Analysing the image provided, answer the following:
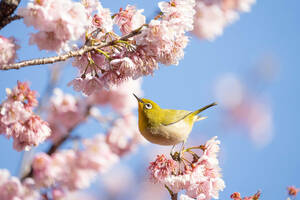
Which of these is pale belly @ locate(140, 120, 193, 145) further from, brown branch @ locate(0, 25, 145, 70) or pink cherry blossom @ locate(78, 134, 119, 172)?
pink cherry blossom @ locate(78, 134, 119, 172)

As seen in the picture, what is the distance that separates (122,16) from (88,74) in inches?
18.3

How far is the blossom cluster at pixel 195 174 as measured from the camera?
2248 millimetres

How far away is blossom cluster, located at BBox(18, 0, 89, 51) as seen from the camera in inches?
70.0

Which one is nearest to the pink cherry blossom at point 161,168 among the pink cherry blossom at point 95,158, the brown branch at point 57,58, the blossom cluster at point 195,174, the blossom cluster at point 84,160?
the blossom cluster at point 195,174

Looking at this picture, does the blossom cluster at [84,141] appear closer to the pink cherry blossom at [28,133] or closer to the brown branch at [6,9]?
the pink cherry blossom at [28,133]

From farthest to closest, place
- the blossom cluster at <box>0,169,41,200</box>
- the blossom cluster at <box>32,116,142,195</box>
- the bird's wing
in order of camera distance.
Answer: the blossom cluster at <box>32,116,142,195</box>
the blossom cluster at <box>0,169,41,200</box>
the bird's wing

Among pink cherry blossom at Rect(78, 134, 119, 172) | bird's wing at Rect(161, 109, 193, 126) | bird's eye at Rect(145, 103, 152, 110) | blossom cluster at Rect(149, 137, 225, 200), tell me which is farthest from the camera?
pink cherry blossom at Rect(78, 134, 119, 172)

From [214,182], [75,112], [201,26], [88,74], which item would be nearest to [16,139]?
[88,74]

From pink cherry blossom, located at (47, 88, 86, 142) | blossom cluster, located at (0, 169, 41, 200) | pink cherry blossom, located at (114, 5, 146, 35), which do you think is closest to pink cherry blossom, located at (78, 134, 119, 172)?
pink cherry blossom, located at (47, 88, 86, 142)

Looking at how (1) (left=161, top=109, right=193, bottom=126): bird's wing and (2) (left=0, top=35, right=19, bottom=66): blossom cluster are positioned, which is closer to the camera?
(2) (left=0, top=35, right=19, bottom=66): blossom cluster

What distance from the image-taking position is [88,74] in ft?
7.86

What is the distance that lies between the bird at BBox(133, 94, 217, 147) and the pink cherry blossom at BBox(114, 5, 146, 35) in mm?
590

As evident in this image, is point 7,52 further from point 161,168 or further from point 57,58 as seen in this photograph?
point 161,168

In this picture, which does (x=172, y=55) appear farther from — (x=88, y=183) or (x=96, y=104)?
(x=96, y=104)
